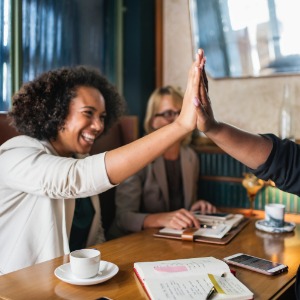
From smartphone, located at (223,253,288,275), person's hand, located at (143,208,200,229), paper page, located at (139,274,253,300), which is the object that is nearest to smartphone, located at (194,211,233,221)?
person's hand, located at (143,208,200,229)

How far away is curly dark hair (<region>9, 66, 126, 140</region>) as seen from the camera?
1.72 m

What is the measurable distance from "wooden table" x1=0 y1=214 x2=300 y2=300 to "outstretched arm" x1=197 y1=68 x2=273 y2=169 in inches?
13.6

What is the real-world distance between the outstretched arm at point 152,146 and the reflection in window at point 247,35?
1575mm

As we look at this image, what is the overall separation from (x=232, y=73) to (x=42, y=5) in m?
1.37

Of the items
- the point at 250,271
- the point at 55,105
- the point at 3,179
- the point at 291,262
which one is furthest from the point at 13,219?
the point at 291,262

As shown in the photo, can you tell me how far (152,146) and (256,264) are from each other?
1.64 feet

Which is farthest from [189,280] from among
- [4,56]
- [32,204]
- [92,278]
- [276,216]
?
[4,56]

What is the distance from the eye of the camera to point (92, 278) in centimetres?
110

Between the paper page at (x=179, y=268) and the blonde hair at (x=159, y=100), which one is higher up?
the blonde hair at (x=159, y=100)

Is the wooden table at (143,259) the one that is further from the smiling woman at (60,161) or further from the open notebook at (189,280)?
the smiling woman at (60,161)

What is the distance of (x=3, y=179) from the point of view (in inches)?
59.8

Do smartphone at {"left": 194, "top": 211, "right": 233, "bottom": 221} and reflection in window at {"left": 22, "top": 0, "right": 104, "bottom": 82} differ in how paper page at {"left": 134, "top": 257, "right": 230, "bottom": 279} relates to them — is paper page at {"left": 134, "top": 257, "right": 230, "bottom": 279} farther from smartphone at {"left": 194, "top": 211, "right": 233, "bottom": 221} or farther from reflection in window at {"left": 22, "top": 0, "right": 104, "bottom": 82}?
reflection in window at {"left": 22, "top": 0, "right": 104, "bottom": 82}

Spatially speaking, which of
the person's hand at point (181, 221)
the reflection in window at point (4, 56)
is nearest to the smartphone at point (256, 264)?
the person's hand at point (181, 221)

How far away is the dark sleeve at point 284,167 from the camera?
125 cm
